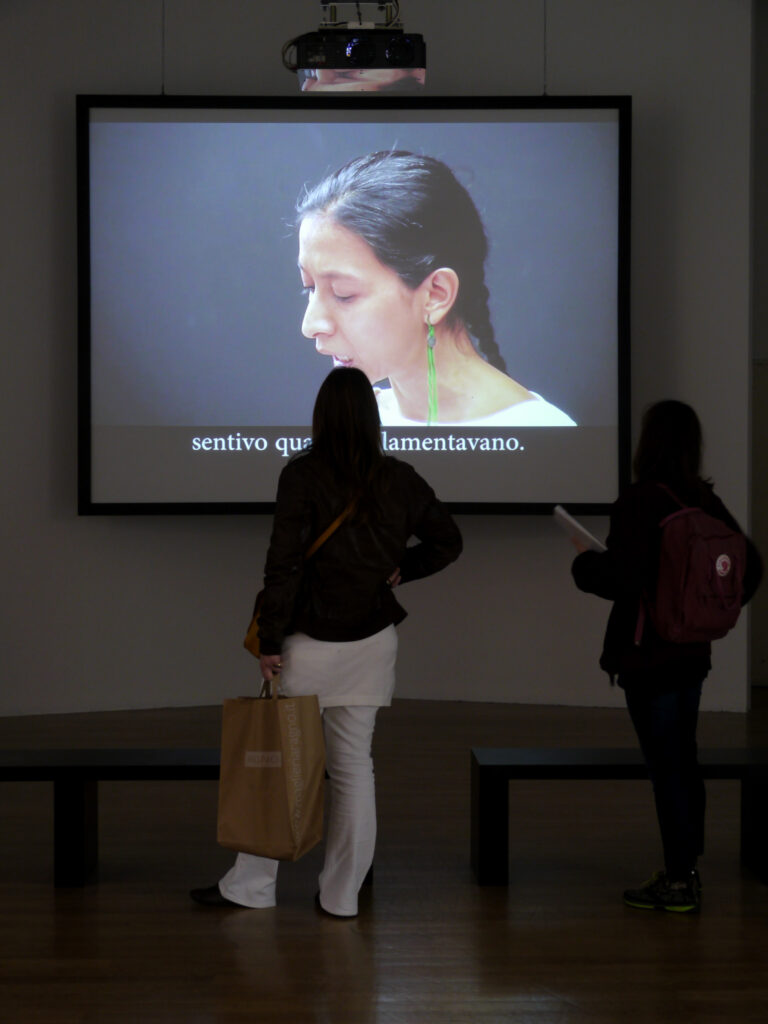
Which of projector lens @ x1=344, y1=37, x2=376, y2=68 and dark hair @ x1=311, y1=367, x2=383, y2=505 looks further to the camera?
projector lens @ x1=344, y1=37, x2=376, y2=68

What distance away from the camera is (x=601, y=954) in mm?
3021

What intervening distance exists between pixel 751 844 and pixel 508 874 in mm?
751

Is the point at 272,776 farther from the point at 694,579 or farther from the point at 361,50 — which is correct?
the point at 361,50

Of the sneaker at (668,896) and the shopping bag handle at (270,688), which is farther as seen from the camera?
the sneaker at (668,896)

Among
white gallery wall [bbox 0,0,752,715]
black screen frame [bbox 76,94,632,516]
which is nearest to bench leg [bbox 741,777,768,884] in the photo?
black screen frame [bbox 76,94,632,516]

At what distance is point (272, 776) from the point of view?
308cm

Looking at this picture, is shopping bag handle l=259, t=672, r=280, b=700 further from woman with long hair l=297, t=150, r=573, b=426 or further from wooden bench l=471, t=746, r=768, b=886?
woman with long hair l=297, t=150, r=573, b=426

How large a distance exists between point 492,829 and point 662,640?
0.82 metres

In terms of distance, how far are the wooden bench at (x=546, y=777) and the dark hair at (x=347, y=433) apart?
0.98 metres

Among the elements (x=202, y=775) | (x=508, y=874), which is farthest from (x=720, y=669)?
Answer: (x=202, y=775)

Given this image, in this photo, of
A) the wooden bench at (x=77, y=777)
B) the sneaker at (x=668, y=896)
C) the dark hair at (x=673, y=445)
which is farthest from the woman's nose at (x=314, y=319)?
the sneaker at (x=668, y=896)

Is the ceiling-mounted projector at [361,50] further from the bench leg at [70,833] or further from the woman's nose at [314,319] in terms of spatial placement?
the bench leg at [70,833]

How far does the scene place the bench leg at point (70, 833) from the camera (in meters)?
3.56

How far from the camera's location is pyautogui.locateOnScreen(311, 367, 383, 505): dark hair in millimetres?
3195
